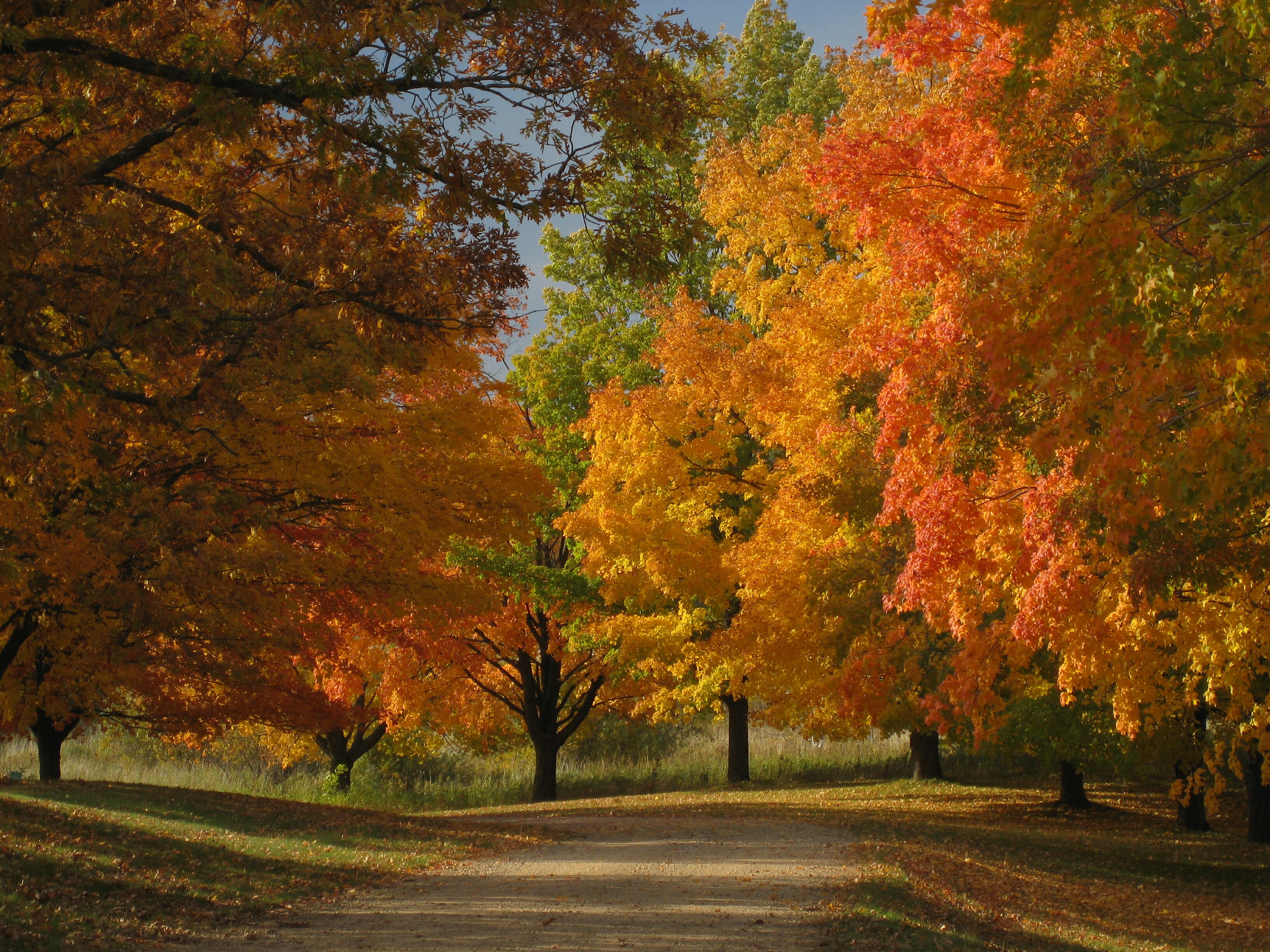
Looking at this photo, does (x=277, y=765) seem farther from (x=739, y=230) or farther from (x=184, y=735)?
(x=739, y=230)

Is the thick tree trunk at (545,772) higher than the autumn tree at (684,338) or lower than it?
lower

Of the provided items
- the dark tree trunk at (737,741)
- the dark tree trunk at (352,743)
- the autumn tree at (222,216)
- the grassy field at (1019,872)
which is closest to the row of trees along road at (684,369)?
the autumn tree at (222,216)

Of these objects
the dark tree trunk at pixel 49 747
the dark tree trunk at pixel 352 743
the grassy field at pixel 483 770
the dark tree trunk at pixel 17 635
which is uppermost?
the dark tree trunk at pixel 17 635

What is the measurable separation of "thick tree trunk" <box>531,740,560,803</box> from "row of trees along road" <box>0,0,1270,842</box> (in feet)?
21.0

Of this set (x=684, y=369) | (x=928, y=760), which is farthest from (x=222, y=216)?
(x=928, y=760)

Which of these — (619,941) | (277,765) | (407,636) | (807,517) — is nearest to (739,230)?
(807,517)

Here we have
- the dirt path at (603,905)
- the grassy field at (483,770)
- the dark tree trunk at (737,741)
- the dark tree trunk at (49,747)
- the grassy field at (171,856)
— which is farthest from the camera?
the grassy field at (483,770)

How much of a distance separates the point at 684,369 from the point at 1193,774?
10.1 m

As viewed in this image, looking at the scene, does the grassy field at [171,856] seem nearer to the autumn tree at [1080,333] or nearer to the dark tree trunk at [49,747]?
the dark tree trunk at [49,747]

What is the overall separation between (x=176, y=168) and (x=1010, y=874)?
1109 cm

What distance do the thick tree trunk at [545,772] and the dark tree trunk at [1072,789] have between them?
11379 millimetres

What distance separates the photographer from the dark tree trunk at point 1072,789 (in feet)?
73.0

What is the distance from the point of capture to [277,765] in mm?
36094

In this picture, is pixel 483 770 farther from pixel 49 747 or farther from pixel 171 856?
pixel 171 856
